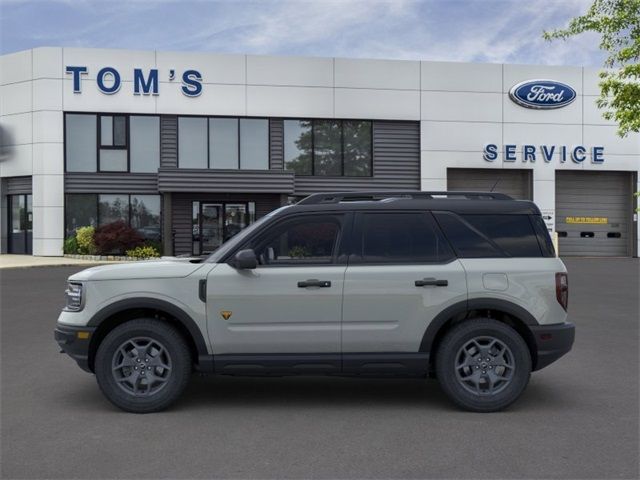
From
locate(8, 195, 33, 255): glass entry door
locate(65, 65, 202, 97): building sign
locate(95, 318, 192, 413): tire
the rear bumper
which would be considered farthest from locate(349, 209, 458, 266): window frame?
locate(8, 195, 33, 255): glass entry door

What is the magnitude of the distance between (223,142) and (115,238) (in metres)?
6.00

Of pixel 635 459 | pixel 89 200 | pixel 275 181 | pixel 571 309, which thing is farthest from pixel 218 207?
pixel 635 459

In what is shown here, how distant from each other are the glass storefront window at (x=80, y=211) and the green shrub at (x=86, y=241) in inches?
36.3

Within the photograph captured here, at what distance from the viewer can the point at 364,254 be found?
5.53 m

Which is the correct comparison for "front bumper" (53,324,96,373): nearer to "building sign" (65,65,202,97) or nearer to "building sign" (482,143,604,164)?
"building sign" (65,65,202,97)

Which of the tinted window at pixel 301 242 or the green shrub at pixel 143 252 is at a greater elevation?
the tinted window at pixel 301 242

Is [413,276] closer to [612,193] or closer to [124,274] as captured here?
[124,274]

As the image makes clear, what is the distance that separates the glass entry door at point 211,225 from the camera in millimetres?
28016

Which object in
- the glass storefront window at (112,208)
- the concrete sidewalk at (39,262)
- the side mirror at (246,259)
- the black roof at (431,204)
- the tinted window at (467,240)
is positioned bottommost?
the concrete sidewalk at (39,262)

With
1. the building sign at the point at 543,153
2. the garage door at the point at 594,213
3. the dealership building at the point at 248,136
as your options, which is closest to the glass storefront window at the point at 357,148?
the dealership building at the point at 248,136

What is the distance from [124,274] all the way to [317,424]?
198 cm

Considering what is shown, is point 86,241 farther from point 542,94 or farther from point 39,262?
point 542,94

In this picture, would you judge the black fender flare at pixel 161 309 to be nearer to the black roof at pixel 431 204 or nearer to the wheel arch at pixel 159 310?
the wheel arch at pixel 159 310

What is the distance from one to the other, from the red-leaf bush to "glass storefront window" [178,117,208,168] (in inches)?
139
